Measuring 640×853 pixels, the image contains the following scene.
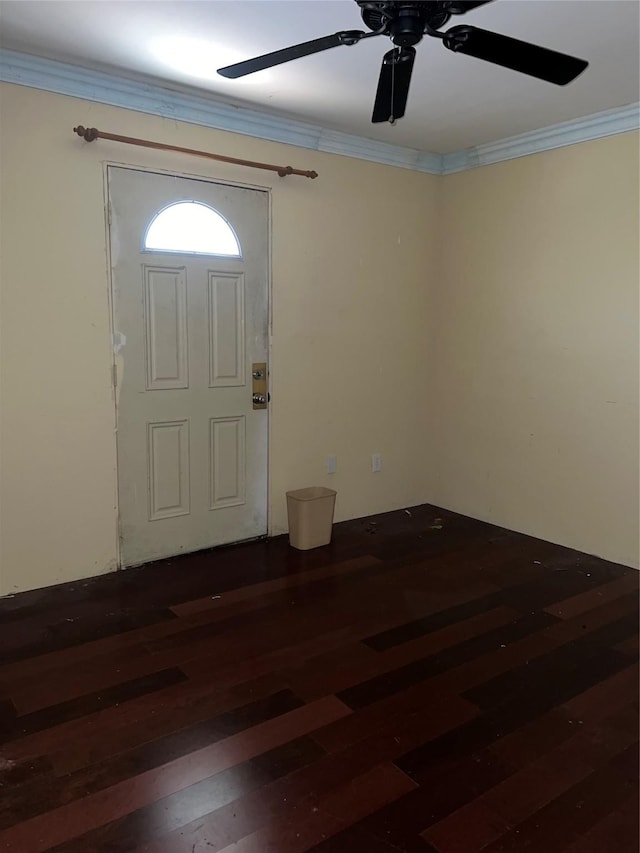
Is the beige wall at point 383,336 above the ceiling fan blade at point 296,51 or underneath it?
underneath

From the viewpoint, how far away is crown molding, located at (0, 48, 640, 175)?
115 inches

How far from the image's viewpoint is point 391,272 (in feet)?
14.5

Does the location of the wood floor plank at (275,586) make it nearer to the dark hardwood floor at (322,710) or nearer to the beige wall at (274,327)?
the dark hardwood floor at (322,710)

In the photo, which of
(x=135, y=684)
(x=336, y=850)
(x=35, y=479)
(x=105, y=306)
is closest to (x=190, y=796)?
(x=336, y=850)

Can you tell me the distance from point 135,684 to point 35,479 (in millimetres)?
1228

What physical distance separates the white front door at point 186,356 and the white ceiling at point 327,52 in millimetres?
551

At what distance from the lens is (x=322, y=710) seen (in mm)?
2303

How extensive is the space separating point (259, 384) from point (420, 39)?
2.31 meters

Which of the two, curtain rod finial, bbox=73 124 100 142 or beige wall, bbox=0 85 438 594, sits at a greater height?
curtain rod finial, bbox=73 124 100 142

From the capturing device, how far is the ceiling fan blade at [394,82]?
6.42 ft

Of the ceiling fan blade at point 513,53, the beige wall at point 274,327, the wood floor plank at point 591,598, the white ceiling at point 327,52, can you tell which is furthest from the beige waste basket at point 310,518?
the ceiling fan blade at point 513,53

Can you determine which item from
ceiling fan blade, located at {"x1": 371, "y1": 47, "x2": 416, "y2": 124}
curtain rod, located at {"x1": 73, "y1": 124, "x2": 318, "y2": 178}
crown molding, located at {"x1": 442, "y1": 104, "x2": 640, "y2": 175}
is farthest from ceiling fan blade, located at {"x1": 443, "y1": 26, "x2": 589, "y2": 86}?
curtain rod, located at {"x1": 73, "y1": 124, "x2": 318, "y2": 178}

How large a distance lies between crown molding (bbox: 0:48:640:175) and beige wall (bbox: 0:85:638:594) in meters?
0.06

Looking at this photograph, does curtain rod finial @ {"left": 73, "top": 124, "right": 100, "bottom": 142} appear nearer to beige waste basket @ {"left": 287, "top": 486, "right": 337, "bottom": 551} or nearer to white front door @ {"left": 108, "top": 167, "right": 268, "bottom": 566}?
white front door @ {"left": 108, "top": 167, "right": 268, "bottom": 566}
